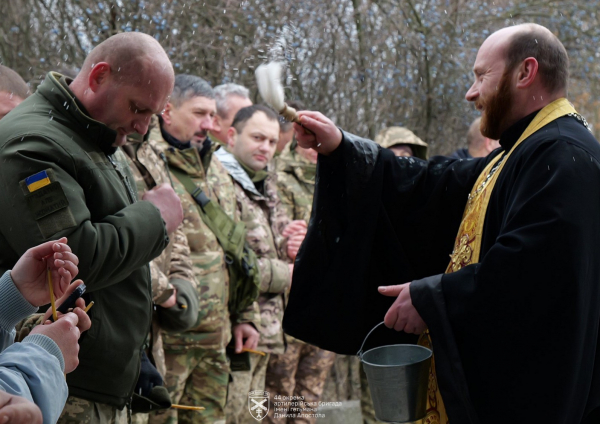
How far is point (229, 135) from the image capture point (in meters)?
6.68

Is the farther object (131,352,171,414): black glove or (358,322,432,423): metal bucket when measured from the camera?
(131,352,171,414): black glove

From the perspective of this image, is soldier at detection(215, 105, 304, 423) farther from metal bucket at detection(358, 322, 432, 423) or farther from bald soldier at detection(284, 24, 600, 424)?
metal bucket at detection(358, 322, 432, 423)

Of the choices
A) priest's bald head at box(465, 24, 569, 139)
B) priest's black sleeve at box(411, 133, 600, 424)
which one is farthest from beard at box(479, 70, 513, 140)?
priest's black sleeve at box(411, 133, 600, 424)

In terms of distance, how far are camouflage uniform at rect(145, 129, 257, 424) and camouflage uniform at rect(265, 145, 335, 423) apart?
1.11 metres

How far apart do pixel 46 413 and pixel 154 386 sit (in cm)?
167

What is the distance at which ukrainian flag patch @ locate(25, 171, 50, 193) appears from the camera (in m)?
2.92

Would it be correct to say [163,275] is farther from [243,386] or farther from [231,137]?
[231,137]

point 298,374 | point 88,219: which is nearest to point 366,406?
point 298,374

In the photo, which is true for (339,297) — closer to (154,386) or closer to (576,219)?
(154,386)

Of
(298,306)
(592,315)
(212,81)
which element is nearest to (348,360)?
(212,81)

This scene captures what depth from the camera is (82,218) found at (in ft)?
9.84

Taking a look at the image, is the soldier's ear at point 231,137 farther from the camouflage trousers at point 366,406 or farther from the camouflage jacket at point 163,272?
the camouflage trousers at point 366,406

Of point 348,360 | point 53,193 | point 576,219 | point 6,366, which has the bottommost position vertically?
point 348,360

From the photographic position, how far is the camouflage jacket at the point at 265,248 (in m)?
5.78
